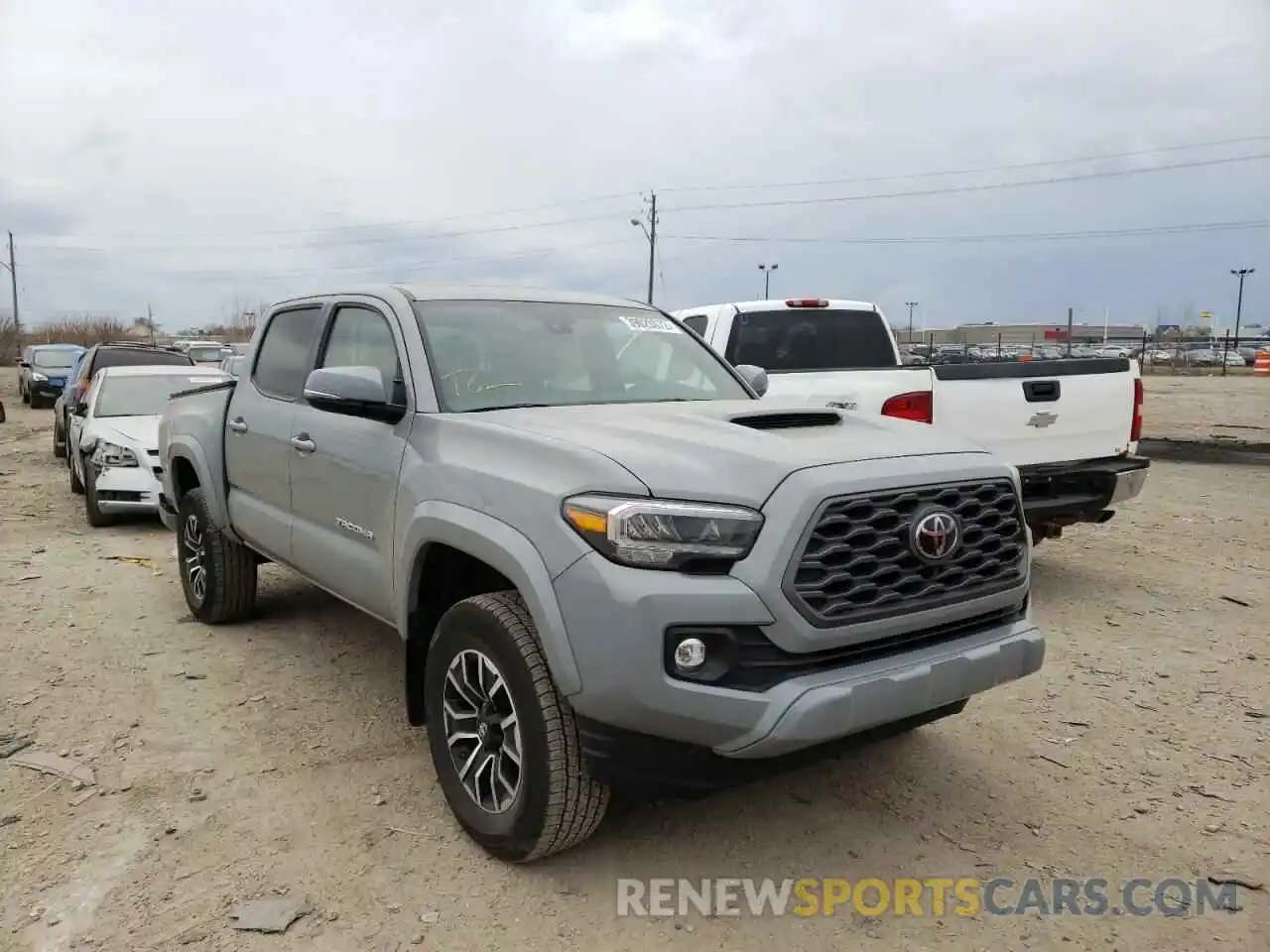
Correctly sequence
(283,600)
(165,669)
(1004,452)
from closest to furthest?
(165,669), (1004,452), (283,600)

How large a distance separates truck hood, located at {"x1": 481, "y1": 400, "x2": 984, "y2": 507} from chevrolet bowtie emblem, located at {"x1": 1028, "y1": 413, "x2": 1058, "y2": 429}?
8.28 ft

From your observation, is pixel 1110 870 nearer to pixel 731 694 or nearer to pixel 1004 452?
pixel 731 694

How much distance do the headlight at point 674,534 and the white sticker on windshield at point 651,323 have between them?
1.91m

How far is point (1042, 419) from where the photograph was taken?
5.62m

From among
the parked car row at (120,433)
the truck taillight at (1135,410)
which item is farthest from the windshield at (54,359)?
the truck taillight at (1135,410)

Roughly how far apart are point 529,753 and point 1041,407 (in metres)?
4.11

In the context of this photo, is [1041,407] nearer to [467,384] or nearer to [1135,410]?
[1135,410]

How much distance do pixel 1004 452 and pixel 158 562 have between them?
626 cm

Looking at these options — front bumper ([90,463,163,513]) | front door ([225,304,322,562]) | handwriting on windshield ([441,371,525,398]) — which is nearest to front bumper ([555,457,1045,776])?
handwriting on windshield ([441,371,525,398])

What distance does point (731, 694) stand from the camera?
249 cm

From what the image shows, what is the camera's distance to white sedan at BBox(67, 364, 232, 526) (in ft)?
28.2

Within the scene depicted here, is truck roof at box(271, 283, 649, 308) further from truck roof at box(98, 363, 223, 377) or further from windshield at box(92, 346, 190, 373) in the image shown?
windshield at box(92, 346, 190, 373)

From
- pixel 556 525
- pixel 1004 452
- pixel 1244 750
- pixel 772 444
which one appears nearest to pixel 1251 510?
pixel 1004 452

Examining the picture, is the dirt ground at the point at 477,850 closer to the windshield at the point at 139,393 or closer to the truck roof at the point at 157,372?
the windshield at the point at 139,393
